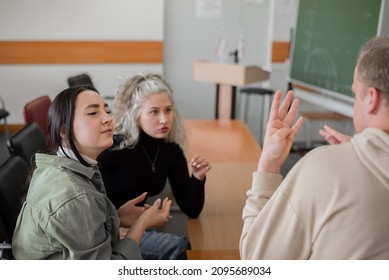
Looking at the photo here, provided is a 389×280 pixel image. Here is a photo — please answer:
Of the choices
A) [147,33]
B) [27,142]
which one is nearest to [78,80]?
[147,33]

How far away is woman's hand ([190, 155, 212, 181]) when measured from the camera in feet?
5.51

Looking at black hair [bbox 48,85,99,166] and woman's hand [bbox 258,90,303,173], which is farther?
black hair [bbox 48,85,99,166]

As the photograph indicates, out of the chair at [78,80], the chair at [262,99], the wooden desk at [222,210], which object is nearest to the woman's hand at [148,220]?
the wooden desk at [222,210]

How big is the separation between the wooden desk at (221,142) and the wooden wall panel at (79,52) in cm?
188

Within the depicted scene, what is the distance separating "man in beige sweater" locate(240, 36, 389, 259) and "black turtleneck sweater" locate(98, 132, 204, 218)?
77cm

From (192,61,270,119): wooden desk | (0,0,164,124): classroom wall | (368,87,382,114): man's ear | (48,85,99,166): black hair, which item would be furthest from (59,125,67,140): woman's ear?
(0,0,164,124): classroom wall

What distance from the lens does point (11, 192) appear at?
1.43 metres

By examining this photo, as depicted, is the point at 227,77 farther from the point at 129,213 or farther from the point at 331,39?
the point at 129,213

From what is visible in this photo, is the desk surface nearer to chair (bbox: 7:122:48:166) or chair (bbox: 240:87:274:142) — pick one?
chair (bbox: 7:122:48:166)

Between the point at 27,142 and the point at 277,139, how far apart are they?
1.19 metres

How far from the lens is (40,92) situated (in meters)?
4.71

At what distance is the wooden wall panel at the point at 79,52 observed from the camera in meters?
4.60

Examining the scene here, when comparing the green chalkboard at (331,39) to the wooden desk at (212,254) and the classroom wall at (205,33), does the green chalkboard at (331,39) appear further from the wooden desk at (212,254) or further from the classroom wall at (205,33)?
the wooden desk at (212,254)

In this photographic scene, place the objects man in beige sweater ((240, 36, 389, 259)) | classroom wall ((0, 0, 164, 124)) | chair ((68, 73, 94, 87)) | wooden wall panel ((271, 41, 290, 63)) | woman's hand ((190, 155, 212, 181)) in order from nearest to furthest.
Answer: man in beige sweater ((240, 36, 389, 259)), woman's hand ((190, 155, 212, 181)), chair ((68, 73, 94, 87)), classroom wall ((0, 0, 164, 124)), wooden wall panel ((271, 41, 290, 63))
